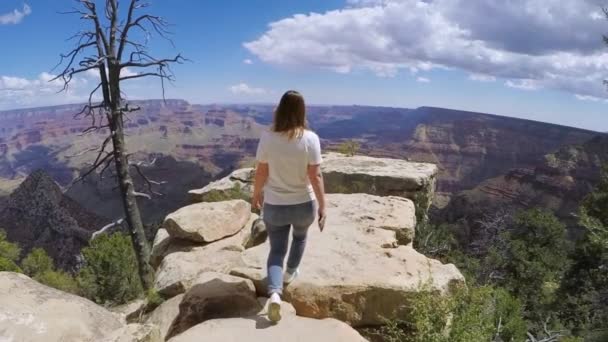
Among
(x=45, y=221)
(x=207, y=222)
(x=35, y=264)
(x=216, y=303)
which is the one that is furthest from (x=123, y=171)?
(x=45, y=221)

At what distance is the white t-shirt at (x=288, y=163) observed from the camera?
15.3 feet

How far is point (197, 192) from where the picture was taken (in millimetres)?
13914

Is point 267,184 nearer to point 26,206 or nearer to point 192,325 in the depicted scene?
point 192,325

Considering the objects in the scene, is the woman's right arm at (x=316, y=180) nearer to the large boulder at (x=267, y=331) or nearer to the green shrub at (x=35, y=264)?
the large boulder at (x=267, y=331)

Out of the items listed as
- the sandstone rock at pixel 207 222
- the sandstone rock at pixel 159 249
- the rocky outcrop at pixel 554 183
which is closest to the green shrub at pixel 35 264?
the sandstone rock at pixel 159 249

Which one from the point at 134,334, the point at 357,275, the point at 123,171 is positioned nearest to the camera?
the point at 134,334

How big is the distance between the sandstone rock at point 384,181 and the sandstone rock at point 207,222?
4262 millimetres

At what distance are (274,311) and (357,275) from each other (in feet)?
5.82

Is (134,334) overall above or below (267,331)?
above

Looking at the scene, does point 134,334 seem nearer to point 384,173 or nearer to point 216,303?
point 216,303

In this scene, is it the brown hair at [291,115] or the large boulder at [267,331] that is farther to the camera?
the brown hair at [291,115]

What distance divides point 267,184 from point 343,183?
8087 mm

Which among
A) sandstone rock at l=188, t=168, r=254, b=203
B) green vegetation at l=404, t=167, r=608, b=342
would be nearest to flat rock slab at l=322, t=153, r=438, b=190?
green vegetation at l=404, t=167, r=608, b=342

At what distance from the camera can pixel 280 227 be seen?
16.8 ft
